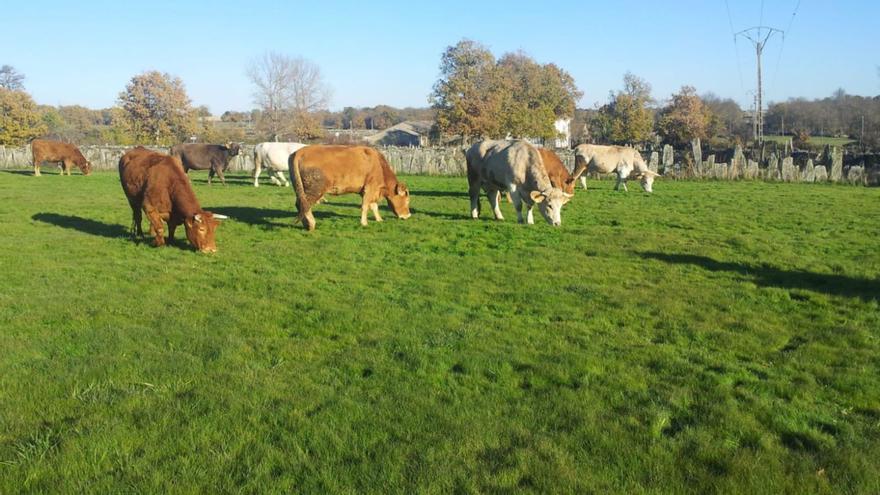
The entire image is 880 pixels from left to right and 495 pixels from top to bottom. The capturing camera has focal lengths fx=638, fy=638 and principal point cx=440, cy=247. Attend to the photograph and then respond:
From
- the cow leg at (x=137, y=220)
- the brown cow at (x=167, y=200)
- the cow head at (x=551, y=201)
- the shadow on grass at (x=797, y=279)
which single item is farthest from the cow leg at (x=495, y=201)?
the cow leg at (x=137, y=220)

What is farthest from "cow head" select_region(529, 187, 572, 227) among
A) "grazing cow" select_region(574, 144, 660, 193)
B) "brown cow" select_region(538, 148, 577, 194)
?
"grazing cow" select_region(574, 144, 660, 193)

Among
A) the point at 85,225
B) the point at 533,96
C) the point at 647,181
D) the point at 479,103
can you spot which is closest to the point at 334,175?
the point at 85,225

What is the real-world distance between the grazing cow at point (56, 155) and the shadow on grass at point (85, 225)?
19.1m

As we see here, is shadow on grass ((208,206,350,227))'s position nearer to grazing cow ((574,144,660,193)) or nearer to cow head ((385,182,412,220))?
cow head ((385,182,412,220))

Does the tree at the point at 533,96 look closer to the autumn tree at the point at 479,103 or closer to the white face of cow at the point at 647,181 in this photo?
the autumn tree at the point at 479,103

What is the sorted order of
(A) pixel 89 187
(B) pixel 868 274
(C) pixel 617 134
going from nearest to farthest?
(B) pixel 868 274 < (A) pixel 89 187 < (C) pixel 617 134

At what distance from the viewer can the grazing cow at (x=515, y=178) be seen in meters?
14.0

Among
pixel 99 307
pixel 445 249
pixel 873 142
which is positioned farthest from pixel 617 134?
pixel 99 307

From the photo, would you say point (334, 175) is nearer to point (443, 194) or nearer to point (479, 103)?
point (443, 194)

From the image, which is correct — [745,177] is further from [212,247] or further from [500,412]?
[500,412]

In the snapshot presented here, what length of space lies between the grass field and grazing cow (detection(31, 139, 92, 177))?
24.4m

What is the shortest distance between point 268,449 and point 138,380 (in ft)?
5.75

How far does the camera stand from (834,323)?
688cm

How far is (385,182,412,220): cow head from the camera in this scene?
48.3ft
